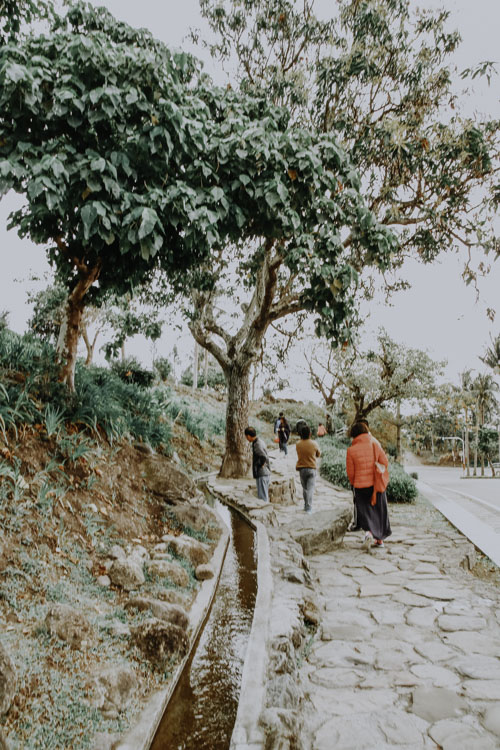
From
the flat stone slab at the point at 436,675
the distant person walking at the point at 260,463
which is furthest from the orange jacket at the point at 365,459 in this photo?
the flat stone slab at the point at 436,675

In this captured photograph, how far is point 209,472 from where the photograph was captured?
1353 cm

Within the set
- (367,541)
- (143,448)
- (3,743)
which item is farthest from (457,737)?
(143,448)

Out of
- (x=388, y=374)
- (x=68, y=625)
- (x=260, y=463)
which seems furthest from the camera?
(x=388, y=374)

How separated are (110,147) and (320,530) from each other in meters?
5.66

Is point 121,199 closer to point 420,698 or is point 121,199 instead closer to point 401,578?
point 420,698

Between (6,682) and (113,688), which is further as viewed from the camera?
(113,688)

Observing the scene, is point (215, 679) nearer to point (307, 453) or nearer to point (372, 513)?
point (372, 513)

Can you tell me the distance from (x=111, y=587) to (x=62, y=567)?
0.46 m

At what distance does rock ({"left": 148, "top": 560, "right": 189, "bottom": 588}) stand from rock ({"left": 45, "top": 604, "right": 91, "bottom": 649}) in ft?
4.31

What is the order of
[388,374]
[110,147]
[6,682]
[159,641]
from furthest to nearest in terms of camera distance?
1. [388,374]
2. [110,147]
3. [159,641]
4. [6,682]

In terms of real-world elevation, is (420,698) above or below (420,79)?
below

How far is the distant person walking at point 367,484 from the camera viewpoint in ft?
22.9

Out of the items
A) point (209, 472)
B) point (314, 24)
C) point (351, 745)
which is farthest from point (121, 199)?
point (209, 472)

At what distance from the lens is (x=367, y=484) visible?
22.9ft
